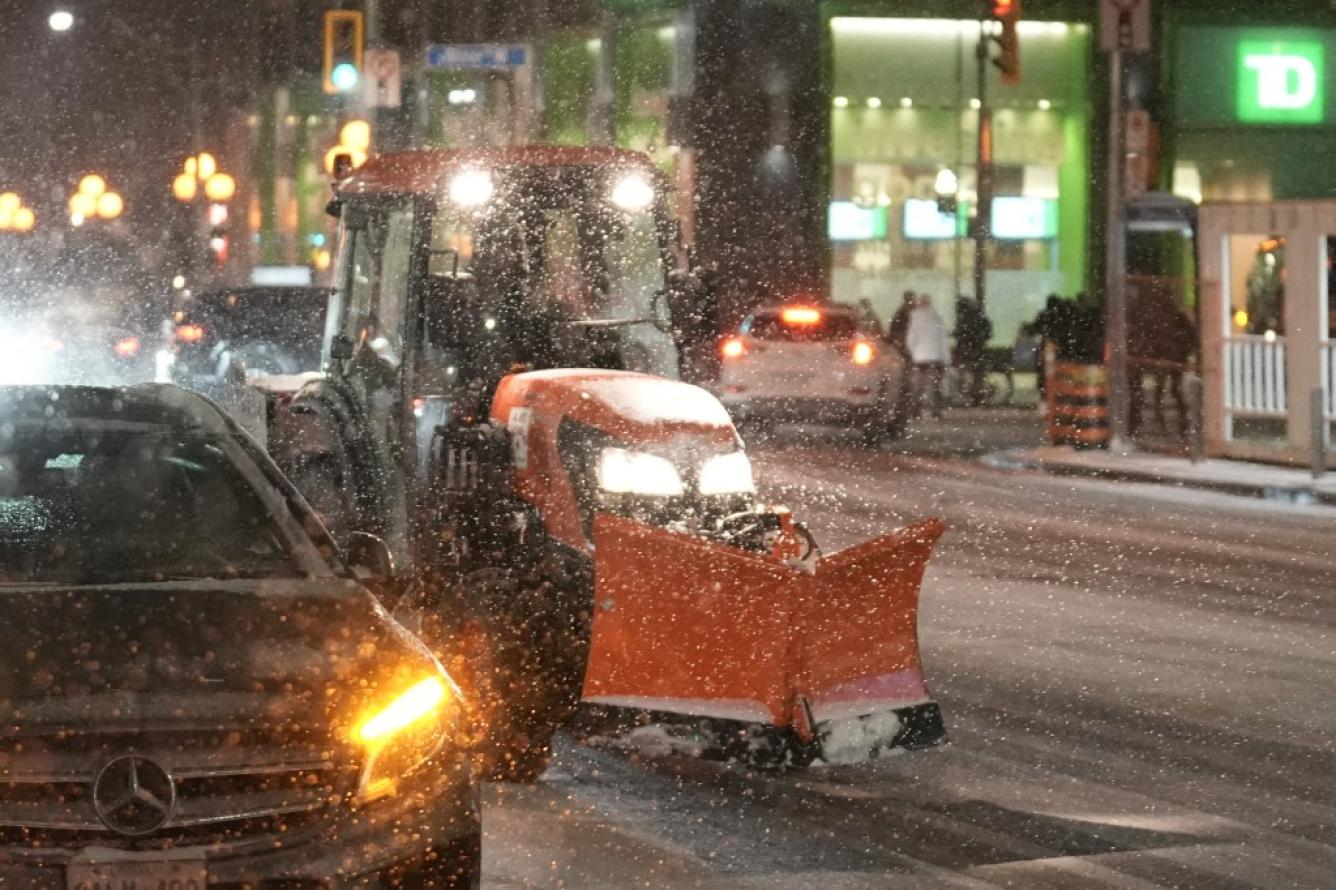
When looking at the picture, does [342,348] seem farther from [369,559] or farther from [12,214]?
[12,214]

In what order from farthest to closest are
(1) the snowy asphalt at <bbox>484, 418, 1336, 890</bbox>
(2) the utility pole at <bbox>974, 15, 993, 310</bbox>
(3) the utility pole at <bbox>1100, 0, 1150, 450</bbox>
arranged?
1. (2) the utility pole at <bbox>974, 15, 993, 310</bbox>
2. (3) the utility pole at <bbox>1100, 0, 1150, 450</bbox>
3. (1) the snowy asphalt at <bbox>484, 418, 1336, 890</bbox>

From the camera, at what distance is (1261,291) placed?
25641 millimetres

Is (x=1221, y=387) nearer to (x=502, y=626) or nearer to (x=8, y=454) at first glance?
(x=502, y=626)

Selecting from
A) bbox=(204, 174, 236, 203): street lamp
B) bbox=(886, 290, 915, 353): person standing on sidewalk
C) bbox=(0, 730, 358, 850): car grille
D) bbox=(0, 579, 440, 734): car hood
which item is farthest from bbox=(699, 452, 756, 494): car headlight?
bbox=(886, 290, 915, 353): person standing on sidewalk

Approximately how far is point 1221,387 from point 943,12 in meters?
19.3

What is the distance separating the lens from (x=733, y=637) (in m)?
8.48

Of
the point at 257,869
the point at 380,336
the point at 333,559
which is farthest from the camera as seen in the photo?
the point at 380,336

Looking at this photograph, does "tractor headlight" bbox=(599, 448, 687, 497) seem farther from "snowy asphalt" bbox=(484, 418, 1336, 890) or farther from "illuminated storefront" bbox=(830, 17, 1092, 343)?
"illuminated storefront" bbox=(830, 17, 1092, 343)

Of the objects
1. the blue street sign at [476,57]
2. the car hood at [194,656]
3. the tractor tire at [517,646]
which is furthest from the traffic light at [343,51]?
the car hood at [194,656]

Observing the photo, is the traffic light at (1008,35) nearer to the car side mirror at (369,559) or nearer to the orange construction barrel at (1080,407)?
the orange construction barrel at (1080,407)

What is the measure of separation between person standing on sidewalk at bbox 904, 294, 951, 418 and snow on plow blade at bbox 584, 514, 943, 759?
26589mm

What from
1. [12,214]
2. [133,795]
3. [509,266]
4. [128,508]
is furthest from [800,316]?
[133,795]

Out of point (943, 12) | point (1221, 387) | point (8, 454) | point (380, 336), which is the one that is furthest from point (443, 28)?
point (8, 454)

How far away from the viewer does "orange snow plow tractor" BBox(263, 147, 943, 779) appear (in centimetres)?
848
